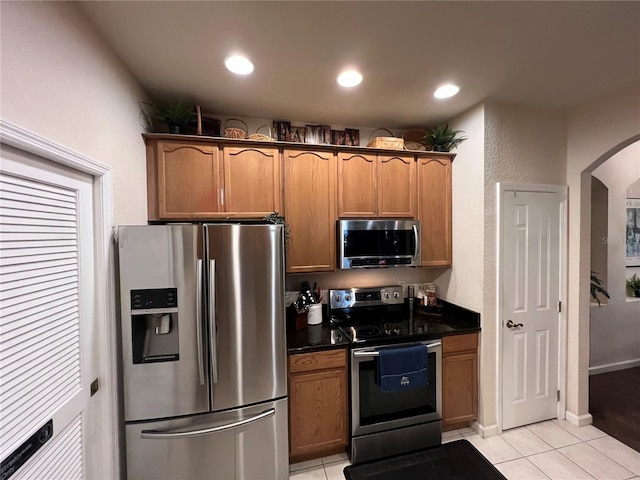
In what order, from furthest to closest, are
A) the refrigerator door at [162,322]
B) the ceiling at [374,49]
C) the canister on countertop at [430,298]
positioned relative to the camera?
the canister on countertop at [430,298] → the refrigerator door at [162,322] → the ceiling at [374,49]

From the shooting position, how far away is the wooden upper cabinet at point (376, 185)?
2.45 metres

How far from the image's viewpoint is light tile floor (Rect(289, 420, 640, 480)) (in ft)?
6.42

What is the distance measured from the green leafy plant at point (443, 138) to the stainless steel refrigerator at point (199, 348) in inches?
71.5

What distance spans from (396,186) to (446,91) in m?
0.81

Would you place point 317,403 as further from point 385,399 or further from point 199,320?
point 199,320

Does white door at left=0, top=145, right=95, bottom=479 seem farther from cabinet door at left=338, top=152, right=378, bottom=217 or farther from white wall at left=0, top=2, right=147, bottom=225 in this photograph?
cabinet door at left=338, top=152, right=378, bottom=217

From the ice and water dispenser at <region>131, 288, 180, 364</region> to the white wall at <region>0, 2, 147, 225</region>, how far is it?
525mm

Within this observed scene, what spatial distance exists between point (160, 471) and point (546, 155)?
3698 millimetres

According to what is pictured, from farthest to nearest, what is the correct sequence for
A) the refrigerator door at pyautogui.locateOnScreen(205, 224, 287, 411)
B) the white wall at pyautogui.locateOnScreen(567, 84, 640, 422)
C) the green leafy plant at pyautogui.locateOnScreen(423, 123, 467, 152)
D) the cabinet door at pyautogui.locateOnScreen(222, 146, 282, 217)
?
the green leafy plant at pyautogui.locateOnScreen(423, 123, 467, 152) < the white wall at pyautogui.locateOnScreen(567, 84, 640, 422) < the cabinet door at pyautogui.locateOnScreen(222, 146, 282, 217) < the refrigerator door at pyautogui.locateOnScreen(205, 224, 287, 411)

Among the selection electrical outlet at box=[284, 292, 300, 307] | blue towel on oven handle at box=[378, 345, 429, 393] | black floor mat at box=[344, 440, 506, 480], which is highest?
electrical outlet at box=[284, 292, 300, 307]

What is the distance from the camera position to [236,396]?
174 cm

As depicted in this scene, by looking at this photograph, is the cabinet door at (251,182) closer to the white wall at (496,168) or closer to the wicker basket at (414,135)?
the wicker basket at (414,135)

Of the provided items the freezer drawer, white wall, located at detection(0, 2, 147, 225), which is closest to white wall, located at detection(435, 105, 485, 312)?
the freezer drawer

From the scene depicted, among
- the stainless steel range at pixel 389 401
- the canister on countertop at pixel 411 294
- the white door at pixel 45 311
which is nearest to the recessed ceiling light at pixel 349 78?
the white door at pixel 45 311
